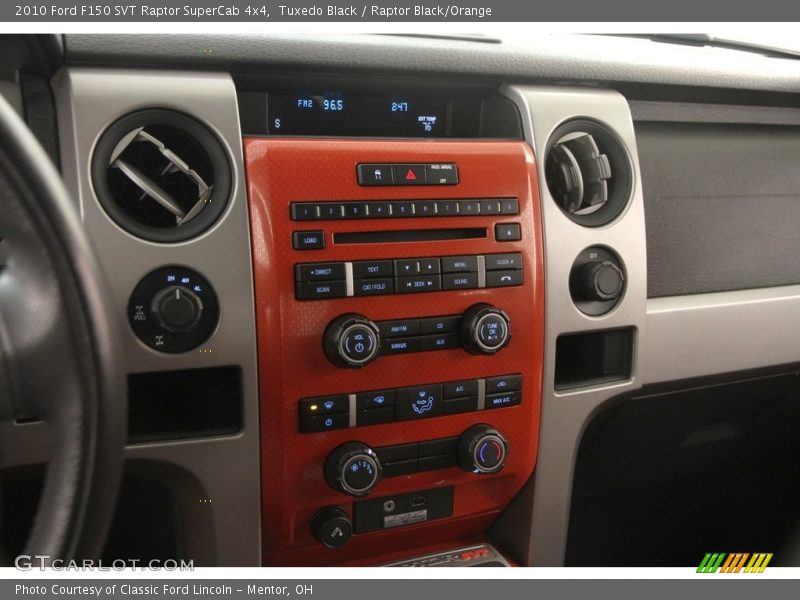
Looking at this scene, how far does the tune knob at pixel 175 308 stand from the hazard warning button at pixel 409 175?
1.02 feet

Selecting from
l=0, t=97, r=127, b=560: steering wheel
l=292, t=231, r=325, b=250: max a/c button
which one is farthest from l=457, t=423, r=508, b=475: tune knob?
l=0, t=97, r=127, b=560: steering wheel

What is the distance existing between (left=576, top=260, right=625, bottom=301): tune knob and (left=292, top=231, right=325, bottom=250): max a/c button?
1.35 feet

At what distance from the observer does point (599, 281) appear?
3.59 feet

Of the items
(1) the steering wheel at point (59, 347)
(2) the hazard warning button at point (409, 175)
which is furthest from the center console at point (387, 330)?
(1) the steering wheel at point (59, 347)

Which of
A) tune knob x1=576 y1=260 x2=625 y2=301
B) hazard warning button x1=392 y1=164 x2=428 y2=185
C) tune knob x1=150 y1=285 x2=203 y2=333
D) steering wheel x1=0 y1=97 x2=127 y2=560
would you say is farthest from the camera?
tune knob x1=576 y1=260 x2=625 y2=301

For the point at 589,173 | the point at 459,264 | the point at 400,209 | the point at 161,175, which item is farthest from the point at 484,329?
the point at 161,175

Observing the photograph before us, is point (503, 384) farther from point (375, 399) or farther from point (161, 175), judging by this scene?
point (161, 175)

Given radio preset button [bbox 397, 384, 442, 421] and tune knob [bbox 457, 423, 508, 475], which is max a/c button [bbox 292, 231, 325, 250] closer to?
radio preset button [bbox 397, 384, 442, 421]

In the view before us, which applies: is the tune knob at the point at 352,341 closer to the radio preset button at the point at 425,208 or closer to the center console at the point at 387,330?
the center console at the point at 387,330

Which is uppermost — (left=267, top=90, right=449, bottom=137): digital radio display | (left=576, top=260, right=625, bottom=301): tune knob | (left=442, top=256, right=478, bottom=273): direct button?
A: (left=267, top=90, right=449, bottom=137): digital radio display

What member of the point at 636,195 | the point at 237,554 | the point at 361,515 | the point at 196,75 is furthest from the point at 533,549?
the point at 196,75

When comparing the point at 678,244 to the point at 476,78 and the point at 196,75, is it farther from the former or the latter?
the point at 196,75

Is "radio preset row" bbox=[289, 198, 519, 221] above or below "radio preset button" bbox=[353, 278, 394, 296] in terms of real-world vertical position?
above

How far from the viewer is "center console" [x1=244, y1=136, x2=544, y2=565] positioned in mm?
943
